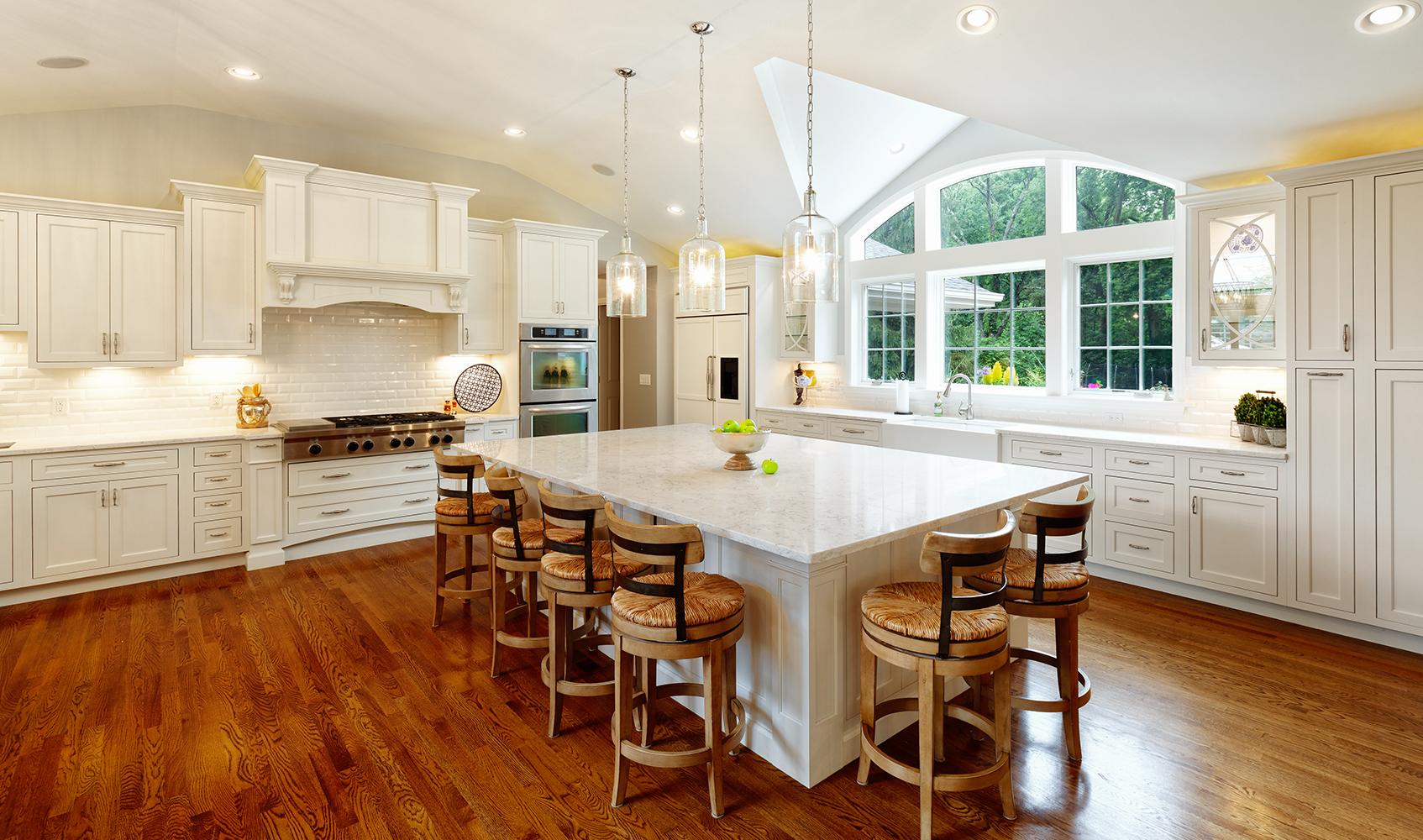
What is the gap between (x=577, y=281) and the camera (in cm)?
652

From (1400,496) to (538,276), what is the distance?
585cm

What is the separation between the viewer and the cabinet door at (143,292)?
15.0 feet

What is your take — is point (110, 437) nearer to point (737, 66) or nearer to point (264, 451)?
point (264, 451)

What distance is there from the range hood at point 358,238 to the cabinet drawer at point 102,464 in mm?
1219

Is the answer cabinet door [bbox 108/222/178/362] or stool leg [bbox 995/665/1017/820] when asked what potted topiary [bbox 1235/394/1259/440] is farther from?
cabinet door [bbox 108/222/178/362]

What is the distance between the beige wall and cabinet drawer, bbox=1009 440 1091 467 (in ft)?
17.2

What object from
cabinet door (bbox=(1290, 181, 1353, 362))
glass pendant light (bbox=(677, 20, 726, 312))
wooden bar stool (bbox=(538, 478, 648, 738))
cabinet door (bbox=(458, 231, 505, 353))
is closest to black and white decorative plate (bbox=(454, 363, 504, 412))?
cabinet door (bbox=(458, 231, 505, 353))

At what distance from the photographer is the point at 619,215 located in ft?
24.0

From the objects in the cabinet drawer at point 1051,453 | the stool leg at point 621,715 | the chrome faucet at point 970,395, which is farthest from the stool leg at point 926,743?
the chrome faucet at point 970,395

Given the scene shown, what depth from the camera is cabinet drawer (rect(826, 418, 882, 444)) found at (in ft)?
18.9

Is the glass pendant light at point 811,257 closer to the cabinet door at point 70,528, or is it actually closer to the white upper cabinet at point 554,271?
the white upper cabinet at point 554,271

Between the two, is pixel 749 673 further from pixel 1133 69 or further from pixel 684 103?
pixel 684 103

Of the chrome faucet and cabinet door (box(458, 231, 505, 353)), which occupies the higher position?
cabinet door (box(458, 231, 505, 353))

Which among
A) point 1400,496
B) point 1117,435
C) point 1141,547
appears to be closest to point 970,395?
point 1117,435
